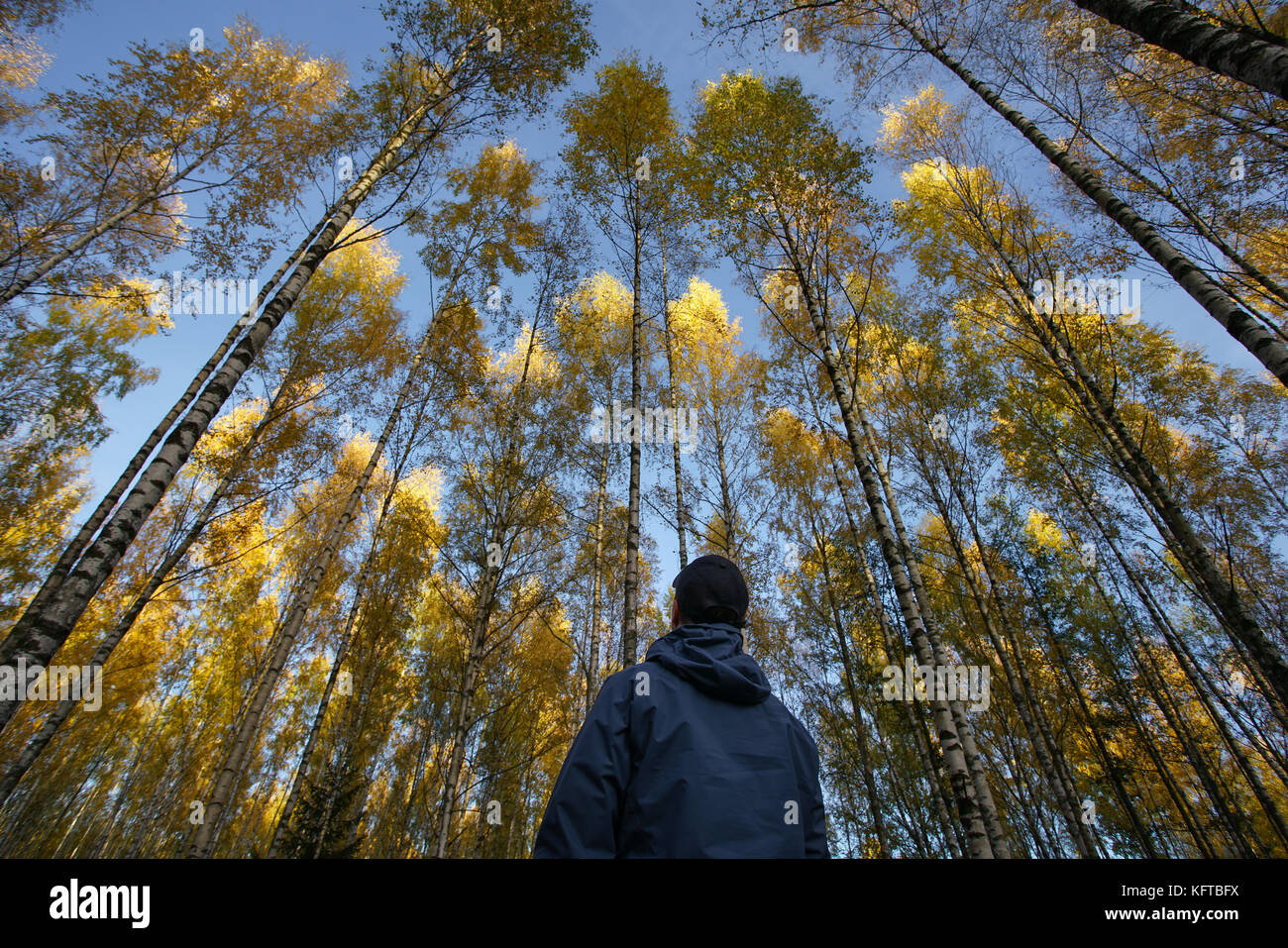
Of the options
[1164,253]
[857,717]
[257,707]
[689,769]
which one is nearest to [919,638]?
[1164,253]

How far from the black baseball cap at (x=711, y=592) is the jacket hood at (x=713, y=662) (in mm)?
95

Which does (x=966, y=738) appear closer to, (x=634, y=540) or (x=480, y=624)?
(x=634, y=540)

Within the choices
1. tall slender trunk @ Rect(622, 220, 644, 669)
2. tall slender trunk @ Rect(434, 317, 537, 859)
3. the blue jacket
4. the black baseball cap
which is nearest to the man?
the blue jacket

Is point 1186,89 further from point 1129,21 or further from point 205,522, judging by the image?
point 205,522

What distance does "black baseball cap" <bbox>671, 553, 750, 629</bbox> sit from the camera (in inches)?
85.1

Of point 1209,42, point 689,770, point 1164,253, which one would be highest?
point 1209,42

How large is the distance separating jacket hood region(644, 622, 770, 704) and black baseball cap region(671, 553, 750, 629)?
0.10 meters

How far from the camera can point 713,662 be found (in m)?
1.84

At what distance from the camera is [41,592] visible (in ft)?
19.2

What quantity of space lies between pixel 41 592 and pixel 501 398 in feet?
20.7

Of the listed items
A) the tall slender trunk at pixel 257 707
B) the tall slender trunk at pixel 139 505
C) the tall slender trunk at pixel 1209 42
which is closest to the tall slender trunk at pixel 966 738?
the tall slender trunk at pixel 1209 42

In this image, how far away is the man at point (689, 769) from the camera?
61.7 inches

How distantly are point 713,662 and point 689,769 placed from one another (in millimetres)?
359
